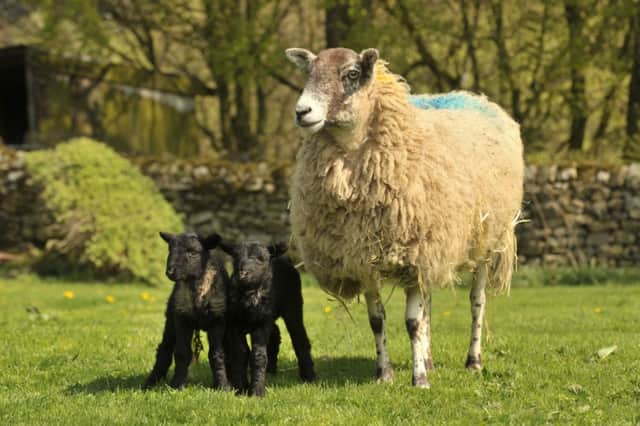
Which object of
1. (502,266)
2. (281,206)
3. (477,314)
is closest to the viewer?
(477,314)

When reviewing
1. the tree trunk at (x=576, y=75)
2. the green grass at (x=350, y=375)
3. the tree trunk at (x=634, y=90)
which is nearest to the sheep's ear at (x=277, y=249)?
the green grass at (x=350, y=375)

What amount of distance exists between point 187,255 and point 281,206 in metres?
10.8

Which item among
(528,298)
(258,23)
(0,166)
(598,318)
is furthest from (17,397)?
(258,23)

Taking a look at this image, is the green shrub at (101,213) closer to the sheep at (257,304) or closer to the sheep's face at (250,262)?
the sheep at (257,304)

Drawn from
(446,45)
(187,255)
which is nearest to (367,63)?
(187,255)

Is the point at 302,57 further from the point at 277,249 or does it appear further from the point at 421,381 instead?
the point at 421,381

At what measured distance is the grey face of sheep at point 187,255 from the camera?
19.6 feet

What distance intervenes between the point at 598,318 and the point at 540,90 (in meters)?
10.4

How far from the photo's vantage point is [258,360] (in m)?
6.03

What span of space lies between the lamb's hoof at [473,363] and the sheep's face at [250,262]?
6.73 feet

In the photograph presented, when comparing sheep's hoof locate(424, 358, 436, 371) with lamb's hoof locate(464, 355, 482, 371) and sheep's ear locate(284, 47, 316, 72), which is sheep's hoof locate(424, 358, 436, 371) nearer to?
lamb's hoof locate(464, 355, 482, 371)

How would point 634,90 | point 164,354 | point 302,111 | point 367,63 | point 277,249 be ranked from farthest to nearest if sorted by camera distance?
point 634,90 → point 277,249 → point 164,354 → point 367,63 → point 302,111

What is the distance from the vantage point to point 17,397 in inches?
235

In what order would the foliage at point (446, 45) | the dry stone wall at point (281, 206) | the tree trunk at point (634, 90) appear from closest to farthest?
1. the dry stone wall at point (281, 206)
2. the tree trunk at point (634, 90)
3. the foliage at point (446, 45)
